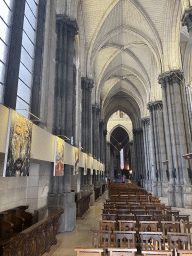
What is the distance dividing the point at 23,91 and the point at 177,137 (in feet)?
36.2

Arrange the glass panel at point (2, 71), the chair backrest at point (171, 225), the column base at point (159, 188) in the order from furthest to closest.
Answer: the column base at point (159, 188), the glass panel at point (2, 71), the chair backrest at point (171, 225)

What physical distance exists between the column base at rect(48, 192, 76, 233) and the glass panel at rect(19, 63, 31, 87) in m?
4.28

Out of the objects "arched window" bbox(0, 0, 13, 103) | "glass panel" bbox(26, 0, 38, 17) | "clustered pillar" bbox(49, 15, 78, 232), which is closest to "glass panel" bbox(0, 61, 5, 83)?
"arched window" bbox(0, 0, 13, 103)

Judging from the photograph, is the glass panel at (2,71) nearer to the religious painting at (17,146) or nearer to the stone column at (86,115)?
the religious painting at (17,146)

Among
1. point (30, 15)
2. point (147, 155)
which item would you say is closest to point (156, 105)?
point (147, 155)

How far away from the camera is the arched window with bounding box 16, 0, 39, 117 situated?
677cm

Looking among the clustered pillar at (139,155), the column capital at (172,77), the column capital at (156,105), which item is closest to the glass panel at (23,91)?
the column capital at (172,77)

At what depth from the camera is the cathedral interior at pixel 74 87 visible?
→ 5594mm

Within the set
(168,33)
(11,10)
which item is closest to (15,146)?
(11,10)

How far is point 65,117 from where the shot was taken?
8.85 meters

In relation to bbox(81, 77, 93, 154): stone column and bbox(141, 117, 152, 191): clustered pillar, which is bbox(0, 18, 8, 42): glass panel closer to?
bbox(81, 77, 93, 154): stone column

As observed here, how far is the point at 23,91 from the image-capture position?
6.91 meters

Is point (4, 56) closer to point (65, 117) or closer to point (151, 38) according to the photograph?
point (65, 117)

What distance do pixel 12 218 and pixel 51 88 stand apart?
17.7 ft
